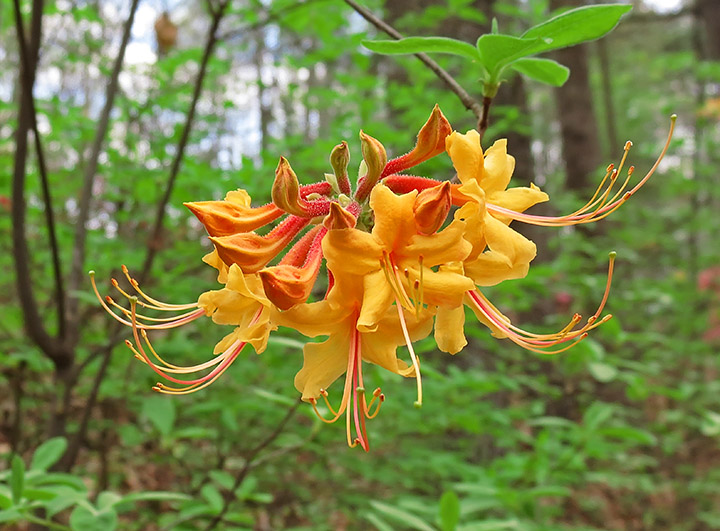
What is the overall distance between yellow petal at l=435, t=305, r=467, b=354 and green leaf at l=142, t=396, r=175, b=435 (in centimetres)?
108

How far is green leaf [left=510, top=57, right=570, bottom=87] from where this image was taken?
106cm

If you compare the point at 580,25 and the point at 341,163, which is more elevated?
the point at 580,25

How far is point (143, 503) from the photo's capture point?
131 inches

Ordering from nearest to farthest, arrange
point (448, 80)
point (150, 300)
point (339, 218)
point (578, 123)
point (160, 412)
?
point (339, 218) → point (150, 300) → point (448, 80) → point (160, 412) → point (578, 123)

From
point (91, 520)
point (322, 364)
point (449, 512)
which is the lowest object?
point (449, 512)

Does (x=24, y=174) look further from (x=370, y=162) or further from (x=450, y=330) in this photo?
(x=450, y=330)

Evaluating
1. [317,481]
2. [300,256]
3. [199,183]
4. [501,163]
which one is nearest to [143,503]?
[317,481]

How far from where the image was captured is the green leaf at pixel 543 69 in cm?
106

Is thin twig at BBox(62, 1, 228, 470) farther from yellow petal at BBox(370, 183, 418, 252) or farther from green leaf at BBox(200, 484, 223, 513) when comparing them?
yellow petal at BBox(370, 183, 418, 252)

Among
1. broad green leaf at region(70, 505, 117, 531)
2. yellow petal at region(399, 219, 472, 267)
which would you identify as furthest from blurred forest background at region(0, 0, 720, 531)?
yellow petal at region(399, 219, 472, 267)

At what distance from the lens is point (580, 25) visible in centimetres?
94

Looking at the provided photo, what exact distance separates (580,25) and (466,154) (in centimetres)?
30

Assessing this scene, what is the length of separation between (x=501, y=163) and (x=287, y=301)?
42cm

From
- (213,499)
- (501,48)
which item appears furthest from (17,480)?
(501,48)
